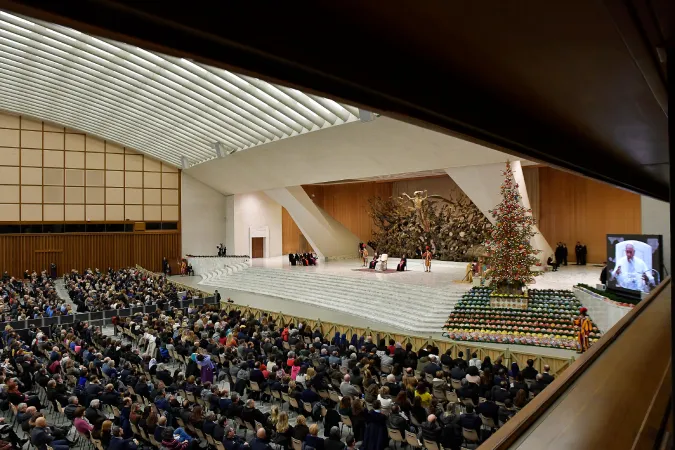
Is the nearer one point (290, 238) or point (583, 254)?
point (583, 254)

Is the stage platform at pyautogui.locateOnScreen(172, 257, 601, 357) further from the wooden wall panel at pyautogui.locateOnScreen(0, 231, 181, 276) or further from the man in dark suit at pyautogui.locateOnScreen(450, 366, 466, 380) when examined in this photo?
the wooden wall panel at pyautogui.locateOnScreen(0, 231, 181, 276)

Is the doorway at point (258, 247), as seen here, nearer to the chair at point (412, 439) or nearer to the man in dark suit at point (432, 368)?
the man in dark suit at point (432, 368)

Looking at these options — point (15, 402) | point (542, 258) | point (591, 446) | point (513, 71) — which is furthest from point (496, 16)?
point (542, 258)

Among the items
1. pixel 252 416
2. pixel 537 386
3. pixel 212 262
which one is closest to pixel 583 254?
pixel 537 386

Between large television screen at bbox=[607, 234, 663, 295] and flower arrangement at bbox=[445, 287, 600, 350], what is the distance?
1452 mm

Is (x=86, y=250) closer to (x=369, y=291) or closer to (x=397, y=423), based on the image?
A: (x=369, y=291)

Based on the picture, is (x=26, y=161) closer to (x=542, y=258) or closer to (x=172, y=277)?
(x=172, y=277)

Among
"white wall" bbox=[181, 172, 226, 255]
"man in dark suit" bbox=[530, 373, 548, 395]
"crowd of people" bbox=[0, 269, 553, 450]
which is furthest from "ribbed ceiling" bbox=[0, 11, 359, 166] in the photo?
"man in dark suit" bbox=[530, 373, 548, 395]

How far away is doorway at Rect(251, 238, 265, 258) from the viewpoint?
36625 millimetres

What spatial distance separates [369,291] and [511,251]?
6452 mm

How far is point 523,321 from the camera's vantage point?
13.7 metres

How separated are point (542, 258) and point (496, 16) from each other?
22279 mm

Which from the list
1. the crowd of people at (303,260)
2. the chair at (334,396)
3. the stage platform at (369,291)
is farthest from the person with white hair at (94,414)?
the crowd of people at (303,260)

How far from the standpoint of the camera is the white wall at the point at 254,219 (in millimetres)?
35188
